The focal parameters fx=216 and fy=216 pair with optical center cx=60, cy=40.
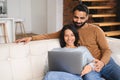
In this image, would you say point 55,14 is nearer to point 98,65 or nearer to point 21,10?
point 21,10

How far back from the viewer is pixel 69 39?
207 cm

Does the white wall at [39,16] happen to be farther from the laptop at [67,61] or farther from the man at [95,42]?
the laptop at [67,61]

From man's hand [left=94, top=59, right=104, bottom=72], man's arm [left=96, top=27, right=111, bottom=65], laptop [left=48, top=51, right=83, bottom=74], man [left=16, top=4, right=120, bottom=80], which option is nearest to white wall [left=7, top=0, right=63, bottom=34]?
man [left=16, top=4, right=120, bottom=80]

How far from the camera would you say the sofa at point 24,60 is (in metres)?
1.86

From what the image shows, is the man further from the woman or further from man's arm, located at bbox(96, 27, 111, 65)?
the woman

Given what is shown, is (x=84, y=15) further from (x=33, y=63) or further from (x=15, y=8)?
(x=15, y=8)

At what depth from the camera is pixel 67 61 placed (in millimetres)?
1812

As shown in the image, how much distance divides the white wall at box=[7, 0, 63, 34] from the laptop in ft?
14.0

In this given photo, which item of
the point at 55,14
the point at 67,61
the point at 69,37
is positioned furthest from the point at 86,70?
the point at 55,14

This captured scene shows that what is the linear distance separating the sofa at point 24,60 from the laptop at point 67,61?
24 cm

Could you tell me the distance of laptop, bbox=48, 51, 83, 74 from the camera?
1.79 metres

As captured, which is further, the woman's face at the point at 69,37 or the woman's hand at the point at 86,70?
the woman's face at the point at 69,37

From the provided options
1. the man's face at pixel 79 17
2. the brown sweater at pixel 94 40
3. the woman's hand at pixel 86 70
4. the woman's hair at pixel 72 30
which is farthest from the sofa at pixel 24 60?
the woman's hand at pixel 86 70

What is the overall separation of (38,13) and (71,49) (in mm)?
5713
